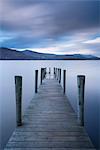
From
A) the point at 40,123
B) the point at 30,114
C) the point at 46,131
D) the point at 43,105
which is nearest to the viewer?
the point at 46,131

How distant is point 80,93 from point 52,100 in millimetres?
2305

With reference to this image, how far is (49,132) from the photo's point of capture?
405 cm

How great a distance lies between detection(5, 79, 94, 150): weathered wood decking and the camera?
3.51 meters

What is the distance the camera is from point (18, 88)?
466 centimetres

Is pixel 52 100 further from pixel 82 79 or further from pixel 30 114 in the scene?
pixel 82 79

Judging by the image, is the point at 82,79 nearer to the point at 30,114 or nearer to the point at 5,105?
the point at 30,114

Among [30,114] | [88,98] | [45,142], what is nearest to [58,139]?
[45,142]

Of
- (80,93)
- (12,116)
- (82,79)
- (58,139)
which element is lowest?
(12,116)

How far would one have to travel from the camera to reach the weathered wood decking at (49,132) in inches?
138

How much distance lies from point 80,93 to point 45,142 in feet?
4.85

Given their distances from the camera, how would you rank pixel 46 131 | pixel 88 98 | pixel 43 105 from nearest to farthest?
1. pixel 46 131
2. pixel 43 105
3. pixel 88 98

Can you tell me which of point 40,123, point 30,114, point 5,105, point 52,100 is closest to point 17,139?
point 40,123

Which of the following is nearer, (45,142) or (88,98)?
(45,142)

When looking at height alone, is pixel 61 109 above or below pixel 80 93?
below
